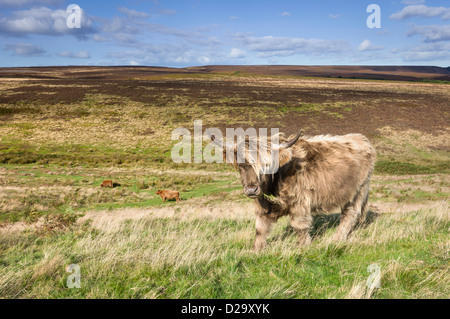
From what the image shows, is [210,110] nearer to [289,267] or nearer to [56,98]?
[56,98]

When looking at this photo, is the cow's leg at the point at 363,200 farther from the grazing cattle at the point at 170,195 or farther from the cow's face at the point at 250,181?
the grazing cattle at the point at 170,195

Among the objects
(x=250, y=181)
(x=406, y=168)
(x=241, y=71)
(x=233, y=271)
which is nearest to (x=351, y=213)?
(x=250, y=181)

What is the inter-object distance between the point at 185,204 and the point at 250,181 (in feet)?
32.5

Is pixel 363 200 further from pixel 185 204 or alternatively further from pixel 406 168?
pixel 406 168

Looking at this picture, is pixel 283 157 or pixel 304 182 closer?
pixel 283 157

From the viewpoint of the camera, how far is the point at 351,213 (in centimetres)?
635

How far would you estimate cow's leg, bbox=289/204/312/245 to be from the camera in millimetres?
5309

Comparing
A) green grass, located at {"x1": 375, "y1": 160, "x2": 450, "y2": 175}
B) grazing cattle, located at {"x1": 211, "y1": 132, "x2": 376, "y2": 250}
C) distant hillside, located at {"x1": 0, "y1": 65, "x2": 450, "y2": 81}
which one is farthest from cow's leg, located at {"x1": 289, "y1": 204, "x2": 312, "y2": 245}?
distant hillside, located at {"x1": 0, "y1": 65, "x2": 450, "y2": 81}

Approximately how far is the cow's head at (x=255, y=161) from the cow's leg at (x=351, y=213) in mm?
1912

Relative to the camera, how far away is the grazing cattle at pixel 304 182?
16.7 feet

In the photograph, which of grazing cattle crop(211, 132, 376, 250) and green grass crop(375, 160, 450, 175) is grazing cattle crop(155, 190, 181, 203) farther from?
green grass crop(375, 160, 450, 175)

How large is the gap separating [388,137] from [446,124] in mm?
9815
